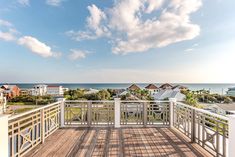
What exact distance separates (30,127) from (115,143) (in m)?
1.92

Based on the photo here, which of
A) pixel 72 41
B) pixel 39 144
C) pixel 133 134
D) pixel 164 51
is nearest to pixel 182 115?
pixel 133 134

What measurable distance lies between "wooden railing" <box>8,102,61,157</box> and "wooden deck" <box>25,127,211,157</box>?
0.57ft

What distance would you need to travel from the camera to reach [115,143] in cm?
434

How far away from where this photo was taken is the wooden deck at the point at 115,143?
12.2 feet

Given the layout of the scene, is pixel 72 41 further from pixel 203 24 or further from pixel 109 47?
pixel 203 24

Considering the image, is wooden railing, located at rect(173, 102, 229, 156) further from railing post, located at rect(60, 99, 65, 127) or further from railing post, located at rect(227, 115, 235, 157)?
railing post, located at rect(60, 99, 65, 127)

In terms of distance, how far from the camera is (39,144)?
171 inches

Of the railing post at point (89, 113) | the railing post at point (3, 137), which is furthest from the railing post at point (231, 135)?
the railing post at point (89, 113)

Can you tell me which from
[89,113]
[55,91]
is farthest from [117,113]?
[55,91]

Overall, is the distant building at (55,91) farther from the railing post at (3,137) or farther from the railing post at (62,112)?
the railing post at (3,137)

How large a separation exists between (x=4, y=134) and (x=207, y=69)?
78.4ft

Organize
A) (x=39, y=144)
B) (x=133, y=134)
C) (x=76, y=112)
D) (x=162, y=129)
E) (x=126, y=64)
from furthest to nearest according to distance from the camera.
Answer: (x=126, y=64) < (x=76, y=112) < (x=162, y=129) < (x=133, y=134) < (x=39, y=144)

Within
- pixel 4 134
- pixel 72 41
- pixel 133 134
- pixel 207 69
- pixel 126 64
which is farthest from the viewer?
pixel 126 64

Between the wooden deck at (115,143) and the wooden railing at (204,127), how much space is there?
25 cm
